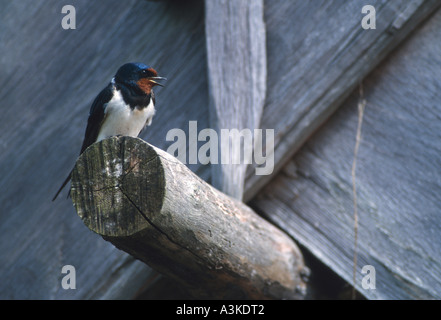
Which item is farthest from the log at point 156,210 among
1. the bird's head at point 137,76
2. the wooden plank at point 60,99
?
the bird's head at point 137,76

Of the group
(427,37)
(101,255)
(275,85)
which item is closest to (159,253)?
(101,255)

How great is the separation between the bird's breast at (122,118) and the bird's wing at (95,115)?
2.2 inches

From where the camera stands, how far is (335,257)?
2.46 meters

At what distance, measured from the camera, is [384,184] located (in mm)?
Answer: 2449

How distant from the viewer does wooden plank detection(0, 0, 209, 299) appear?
2646mm

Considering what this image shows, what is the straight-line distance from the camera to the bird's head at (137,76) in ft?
8.93

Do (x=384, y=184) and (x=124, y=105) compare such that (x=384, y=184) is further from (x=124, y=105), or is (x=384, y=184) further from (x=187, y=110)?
(x=124, y=105)

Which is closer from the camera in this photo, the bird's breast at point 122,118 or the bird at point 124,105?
the bird at point 124,105

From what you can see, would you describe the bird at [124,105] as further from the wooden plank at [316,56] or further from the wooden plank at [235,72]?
the wooden plank at [316,56]

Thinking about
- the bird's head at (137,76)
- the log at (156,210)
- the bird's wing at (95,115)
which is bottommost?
the log at (156,210)

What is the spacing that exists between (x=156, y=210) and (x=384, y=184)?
132 cm

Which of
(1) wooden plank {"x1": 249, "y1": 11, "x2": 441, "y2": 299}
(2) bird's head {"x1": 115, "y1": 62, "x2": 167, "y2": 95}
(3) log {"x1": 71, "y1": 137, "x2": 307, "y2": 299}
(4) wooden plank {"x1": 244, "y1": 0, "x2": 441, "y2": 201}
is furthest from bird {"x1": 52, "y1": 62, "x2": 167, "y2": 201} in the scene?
(3) log {"x1": 71, "y1": 137, "x2": 307, "y2": 299}

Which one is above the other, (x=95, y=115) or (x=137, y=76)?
(x=137, y=76)

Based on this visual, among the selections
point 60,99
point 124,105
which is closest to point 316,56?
point 124,105
